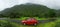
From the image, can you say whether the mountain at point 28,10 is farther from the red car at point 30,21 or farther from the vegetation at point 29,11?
the red car at point 30,21

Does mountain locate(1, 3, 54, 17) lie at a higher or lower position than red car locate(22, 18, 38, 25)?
higher

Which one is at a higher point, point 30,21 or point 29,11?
point 29,11

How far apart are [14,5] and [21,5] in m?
0.15

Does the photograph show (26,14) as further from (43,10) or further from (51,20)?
(51,20)

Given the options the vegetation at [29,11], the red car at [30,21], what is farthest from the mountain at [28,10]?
the red car at [30,21]

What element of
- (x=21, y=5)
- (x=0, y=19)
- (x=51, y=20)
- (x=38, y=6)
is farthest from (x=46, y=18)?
(x=0, y=19)

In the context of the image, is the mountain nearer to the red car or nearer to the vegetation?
the vegetation

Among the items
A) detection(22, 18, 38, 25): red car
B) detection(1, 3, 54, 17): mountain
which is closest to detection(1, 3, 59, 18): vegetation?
detection(1, 3, 54, 17): mountain

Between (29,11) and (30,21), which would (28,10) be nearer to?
(29,11)

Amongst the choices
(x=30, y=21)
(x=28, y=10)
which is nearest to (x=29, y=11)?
(x=28, y=10)

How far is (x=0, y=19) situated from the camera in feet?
7.82

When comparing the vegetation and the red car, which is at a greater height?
the vegetation

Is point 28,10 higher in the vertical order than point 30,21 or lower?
higher

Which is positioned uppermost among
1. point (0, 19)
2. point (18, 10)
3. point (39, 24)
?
point (18, 10)
